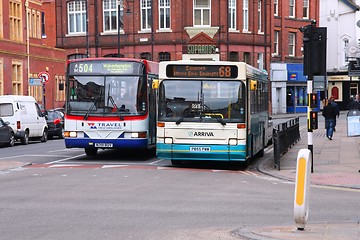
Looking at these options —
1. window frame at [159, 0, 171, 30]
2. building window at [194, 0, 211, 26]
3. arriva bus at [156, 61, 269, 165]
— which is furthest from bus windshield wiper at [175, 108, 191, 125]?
window frame at [159, 0, 171, 30]

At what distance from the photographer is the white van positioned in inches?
1257

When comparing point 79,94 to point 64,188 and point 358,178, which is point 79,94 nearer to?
point 64,188

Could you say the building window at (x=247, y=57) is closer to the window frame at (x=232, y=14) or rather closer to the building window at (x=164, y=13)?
the window frame at (x=232, y=14)

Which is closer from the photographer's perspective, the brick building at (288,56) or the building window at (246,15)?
the building window at (246,15)

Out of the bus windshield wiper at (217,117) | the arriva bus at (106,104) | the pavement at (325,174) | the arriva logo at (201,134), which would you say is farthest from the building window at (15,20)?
the bus windshield wiper at (217,117)

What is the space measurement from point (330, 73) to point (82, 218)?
6437cm

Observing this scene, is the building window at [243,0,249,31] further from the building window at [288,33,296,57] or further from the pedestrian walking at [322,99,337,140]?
the pedestrian walking at [322,99,337,140]

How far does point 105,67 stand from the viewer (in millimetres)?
20594

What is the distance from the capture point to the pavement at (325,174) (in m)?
9.02

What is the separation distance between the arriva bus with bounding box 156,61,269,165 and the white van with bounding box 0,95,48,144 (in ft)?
49.8

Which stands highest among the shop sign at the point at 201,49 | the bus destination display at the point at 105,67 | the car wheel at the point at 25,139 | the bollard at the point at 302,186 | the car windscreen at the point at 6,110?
the shop sign at the point at 201,49

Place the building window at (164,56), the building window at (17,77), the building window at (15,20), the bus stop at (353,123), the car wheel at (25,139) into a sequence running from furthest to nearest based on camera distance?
the building window at (164,56) < the building window at (15,20) < the building window at (17,77) < the car wheel at (25,139) < the bus stop at (353,123)

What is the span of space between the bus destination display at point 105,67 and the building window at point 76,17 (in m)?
34.5

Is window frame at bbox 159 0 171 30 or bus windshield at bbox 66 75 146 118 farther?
window frame at bbox 159 0 171 30
